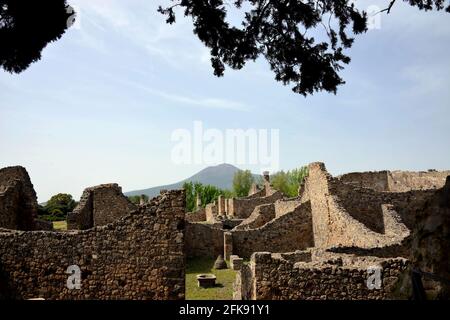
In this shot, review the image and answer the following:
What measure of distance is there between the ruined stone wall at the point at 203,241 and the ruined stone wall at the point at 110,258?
11.5 m

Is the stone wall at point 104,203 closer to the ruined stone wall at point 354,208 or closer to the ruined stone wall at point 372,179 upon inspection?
the ruined stone wall at point 354,208

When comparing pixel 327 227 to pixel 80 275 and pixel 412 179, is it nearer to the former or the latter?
pixel 80 275

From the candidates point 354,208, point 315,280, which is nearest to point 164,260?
point 315,280

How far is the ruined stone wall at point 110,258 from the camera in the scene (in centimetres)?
910

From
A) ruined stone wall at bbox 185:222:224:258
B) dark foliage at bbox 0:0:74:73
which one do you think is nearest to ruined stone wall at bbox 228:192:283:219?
ruined stone wall at bbox 185:222:224:258

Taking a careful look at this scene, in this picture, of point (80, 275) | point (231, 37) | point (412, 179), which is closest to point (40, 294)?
point (80, 275)

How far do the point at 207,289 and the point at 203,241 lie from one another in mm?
7238

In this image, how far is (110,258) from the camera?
926 cm

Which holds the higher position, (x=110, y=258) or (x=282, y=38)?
(x=282, y=38)

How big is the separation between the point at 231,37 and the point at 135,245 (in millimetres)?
4927

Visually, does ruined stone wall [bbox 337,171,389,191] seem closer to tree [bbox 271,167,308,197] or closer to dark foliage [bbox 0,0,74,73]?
dark foliage [bbox 0,0,74,73]

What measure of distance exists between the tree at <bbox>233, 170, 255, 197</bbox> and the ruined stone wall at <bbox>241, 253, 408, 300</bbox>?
66942 mm

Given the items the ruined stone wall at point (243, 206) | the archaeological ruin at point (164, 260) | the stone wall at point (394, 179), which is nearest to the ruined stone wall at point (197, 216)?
the ruined stone wall at point (243, 206)

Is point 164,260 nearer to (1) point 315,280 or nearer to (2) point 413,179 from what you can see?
(1) point 315,280
